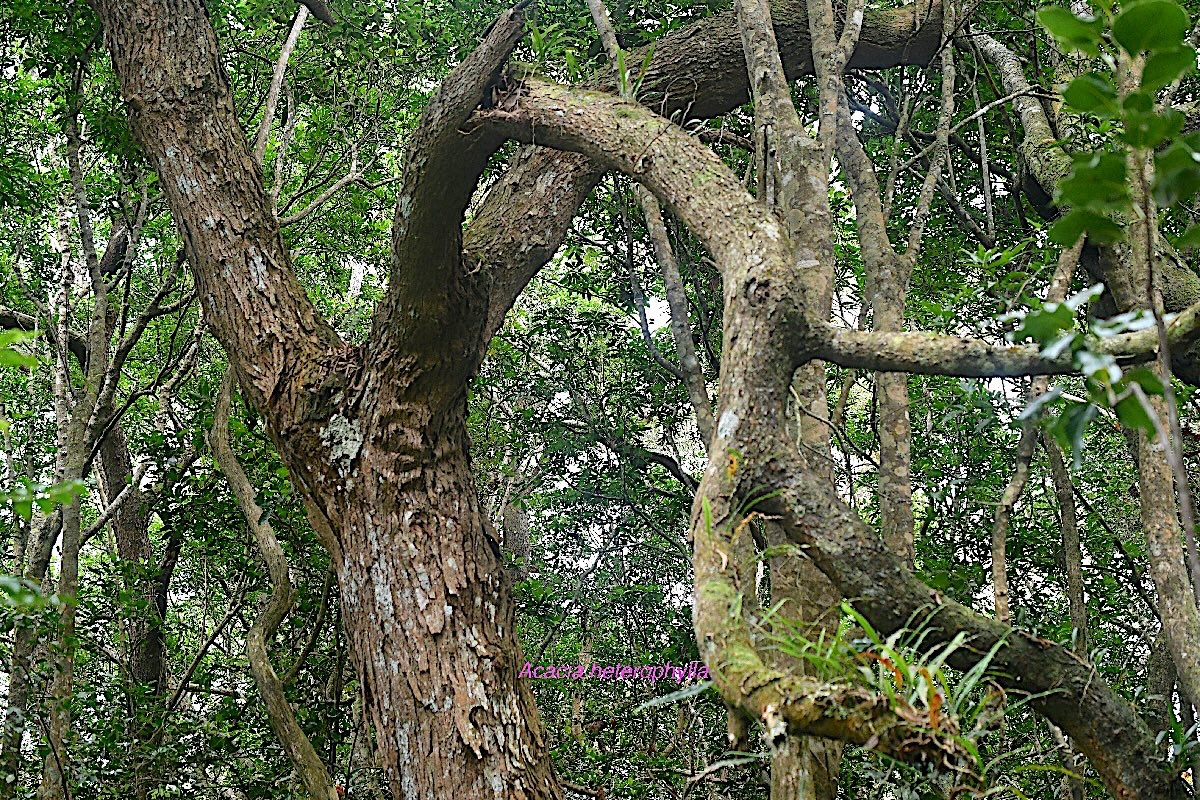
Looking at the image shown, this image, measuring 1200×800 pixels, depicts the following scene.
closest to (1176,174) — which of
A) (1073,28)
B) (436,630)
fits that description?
(1073,28)

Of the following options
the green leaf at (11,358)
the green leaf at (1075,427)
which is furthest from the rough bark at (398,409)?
the green leaf at (1075,427)

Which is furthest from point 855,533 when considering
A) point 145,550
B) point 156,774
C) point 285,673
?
point 145,550

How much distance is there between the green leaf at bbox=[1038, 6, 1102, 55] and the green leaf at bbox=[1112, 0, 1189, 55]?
0.06 ft

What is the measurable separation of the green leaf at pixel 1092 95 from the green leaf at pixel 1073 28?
0.03 meters

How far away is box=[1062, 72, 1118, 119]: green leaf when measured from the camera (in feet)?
2.94

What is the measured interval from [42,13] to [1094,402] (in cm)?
476

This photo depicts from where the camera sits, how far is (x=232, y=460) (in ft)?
13.7

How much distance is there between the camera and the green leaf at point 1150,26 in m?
0.86

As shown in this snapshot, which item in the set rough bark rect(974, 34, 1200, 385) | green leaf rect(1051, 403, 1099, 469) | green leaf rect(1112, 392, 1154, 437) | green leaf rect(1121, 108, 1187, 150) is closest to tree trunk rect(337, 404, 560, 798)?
rough bark rect(974, 34, 1200, 385)

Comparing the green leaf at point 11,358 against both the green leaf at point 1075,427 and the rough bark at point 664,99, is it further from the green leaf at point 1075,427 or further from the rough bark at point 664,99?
the rough bark at point 664,99

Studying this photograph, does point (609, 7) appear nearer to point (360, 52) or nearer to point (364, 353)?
point (360, 52)

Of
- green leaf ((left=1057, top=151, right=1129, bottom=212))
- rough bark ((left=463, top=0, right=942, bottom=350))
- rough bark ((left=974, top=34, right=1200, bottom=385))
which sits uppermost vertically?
rough bark ((left=463, top=0, right=942, bottom=350))

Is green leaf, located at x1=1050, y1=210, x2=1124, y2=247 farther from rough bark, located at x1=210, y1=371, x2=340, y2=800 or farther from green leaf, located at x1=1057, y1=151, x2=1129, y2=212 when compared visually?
rough bark, located at x1=210, y1=371, x2=340, y2=800

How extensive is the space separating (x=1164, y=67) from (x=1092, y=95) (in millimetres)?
59
